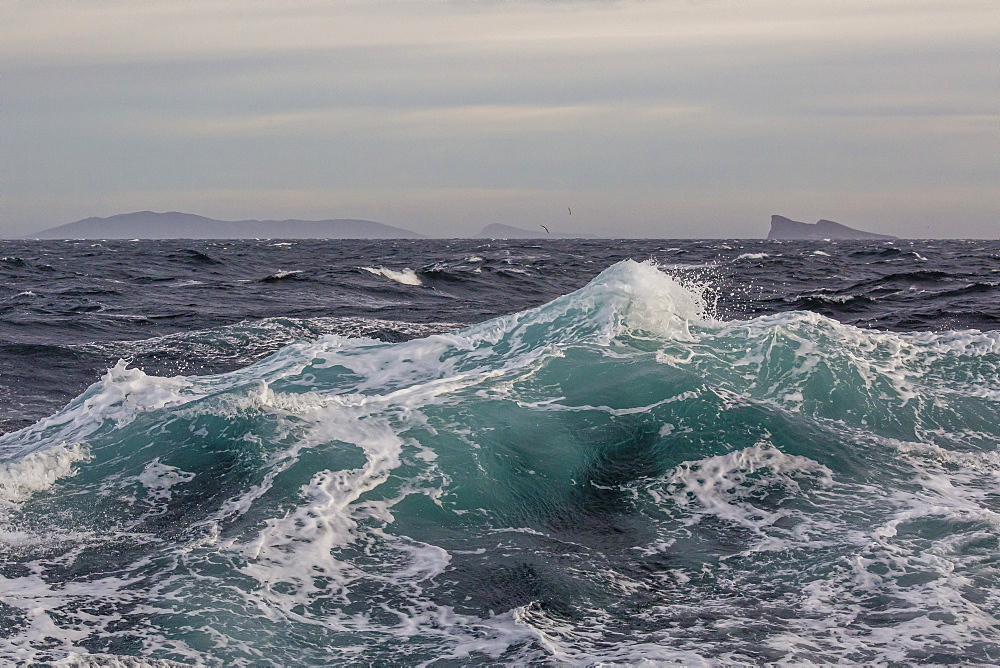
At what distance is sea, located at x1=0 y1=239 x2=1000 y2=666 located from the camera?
532 cm

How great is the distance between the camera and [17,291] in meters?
26.3

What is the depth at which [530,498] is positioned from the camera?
7.69m

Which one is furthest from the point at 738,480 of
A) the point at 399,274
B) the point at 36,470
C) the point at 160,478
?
the point at 399,274

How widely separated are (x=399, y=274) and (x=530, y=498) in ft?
90.3

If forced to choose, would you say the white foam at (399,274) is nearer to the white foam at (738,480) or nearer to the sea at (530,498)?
the sea at (530,498)

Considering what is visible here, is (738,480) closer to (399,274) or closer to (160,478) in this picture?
(160,478)

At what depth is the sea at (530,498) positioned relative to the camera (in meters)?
5.32

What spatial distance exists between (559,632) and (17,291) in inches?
1033

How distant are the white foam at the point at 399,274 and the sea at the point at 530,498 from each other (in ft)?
58.6

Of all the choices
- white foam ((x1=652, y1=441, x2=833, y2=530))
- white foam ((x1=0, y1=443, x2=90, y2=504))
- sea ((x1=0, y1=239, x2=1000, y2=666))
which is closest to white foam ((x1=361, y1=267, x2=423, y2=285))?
sea ((x1=0, y1=239, x2=1000, y2=666))

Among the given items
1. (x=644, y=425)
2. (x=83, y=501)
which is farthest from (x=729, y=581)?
(x=83, y=501)


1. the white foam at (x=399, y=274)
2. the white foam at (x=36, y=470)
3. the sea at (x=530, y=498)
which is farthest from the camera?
the white foam at (x=399, y=274)

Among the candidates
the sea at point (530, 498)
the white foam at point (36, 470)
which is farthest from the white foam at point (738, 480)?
the white foam at point (36, 470)

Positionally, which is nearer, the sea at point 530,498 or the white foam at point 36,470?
the sea at point 530,498
